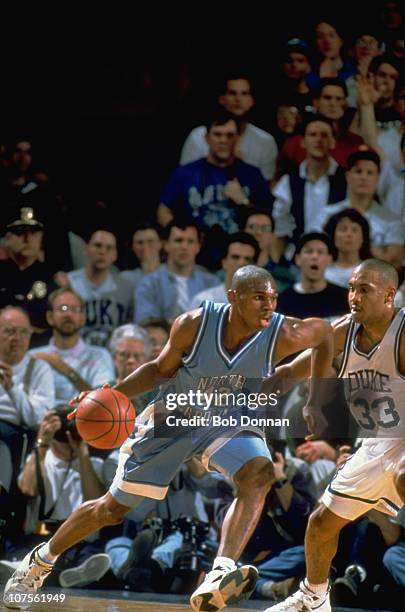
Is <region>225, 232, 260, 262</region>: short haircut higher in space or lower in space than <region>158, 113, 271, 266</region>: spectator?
lower

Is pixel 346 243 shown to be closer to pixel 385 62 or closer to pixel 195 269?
pixel 195 269

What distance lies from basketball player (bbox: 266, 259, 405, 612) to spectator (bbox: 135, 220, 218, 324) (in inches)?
101

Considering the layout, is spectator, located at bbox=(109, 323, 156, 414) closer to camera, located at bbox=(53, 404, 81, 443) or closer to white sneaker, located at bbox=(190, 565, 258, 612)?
camera, located at bbox=(53, 404, 81, 443)

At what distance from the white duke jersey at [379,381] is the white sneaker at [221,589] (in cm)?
88

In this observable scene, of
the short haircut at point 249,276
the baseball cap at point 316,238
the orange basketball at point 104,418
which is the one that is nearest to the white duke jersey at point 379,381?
the short haircut at point 249,276

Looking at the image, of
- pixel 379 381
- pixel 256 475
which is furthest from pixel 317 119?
pixel 256 475

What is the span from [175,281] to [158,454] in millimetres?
2711

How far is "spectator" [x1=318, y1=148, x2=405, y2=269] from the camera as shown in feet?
23.8

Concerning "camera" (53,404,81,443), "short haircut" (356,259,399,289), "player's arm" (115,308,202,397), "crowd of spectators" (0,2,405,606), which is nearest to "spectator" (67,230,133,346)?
"crowd of spectators" (0,2,405,606)

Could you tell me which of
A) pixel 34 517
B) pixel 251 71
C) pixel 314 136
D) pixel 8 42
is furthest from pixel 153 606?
pixel 8 42

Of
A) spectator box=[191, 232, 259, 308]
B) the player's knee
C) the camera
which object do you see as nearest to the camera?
the player's knee

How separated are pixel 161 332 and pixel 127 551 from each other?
1.54 m

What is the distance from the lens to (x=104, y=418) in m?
5.08

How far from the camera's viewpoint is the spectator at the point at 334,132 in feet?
24.9
